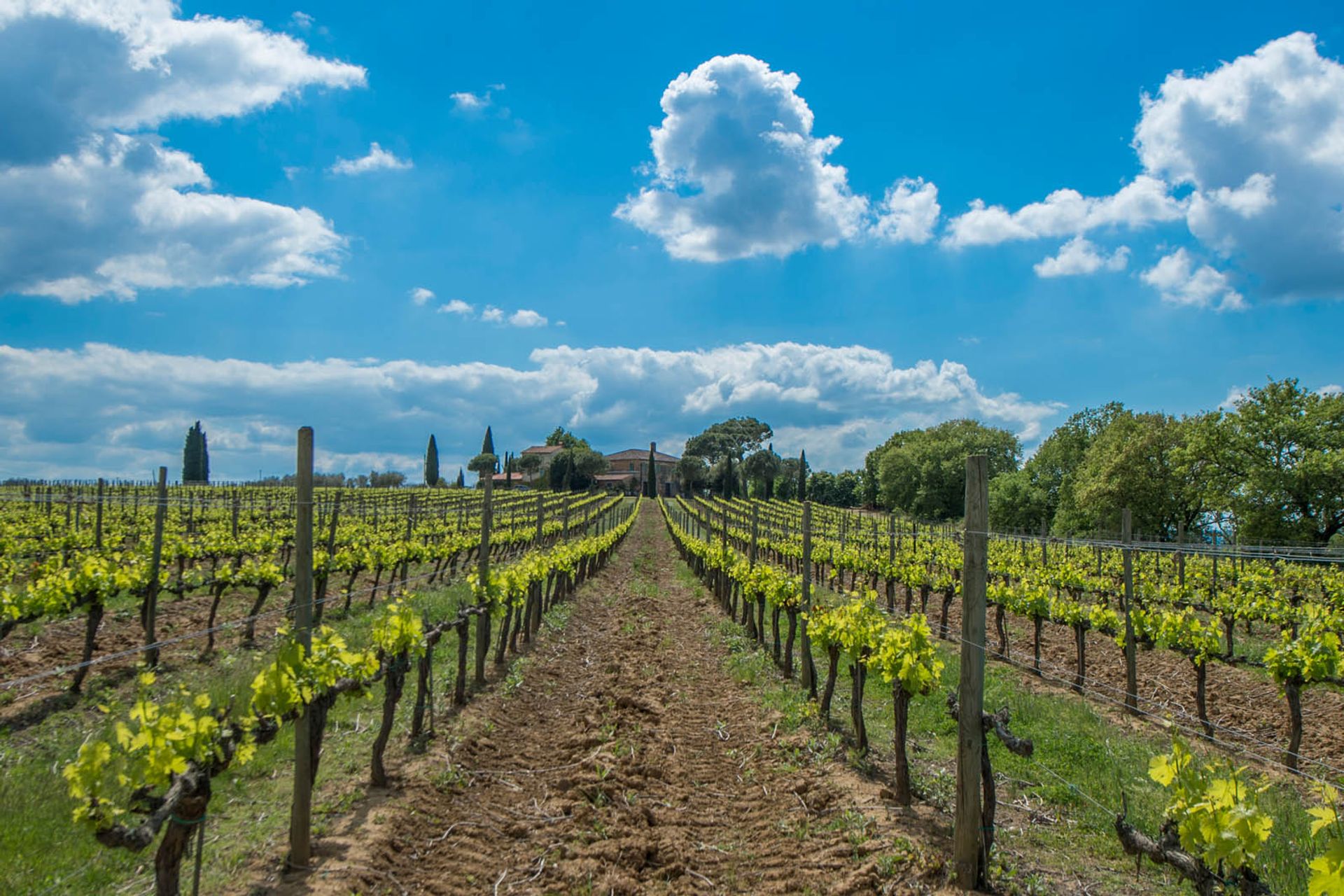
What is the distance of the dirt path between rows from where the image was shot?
208 inches

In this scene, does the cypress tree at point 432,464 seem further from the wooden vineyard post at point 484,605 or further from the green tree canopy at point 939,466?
the wooden vineyard post at point 484,605

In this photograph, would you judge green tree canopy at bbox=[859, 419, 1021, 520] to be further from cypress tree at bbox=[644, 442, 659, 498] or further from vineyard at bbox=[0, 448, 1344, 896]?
vineyard at bbox=[0, 448, 1344, 896]

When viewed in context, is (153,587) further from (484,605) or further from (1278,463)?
(1278,463)

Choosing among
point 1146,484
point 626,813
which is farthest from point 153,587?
point 1146,484

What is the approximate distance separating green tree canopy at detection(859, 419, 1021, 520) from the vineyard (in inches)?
2224

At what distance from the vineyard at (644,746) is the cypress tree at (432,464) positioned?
8787 centimetres

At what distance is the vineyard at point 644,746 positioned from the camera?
4.95m

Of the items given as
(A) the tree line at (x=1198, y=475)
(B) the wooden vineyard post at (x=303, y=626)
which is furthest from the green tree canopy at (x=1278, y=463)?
(B) the wooden vineyard post at (x=303, y=626)

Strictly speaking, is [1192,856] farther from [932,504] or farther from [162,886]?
[932,504]

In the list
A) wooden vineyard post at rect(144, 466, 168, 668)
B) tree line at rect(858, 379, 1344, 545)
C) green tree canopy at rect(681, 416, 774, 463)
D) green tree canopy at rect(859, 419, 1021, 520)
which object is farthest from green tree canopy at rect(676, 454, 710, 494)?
wooden vineyard post at rect(144, 466, 168, 668)

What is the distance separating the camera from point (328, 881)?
5020 millimetres

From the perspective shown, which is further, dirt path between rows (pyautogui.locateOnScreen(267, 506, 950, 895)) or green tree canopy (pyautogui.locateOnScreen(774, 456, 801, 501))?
green tree canopy (pyautogui.locateOnScreen(774, 456, 801, 501))

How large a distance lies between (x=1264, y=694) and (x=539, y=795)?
11215 millimetres

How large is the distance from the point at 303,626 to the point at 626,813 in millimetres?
2997
